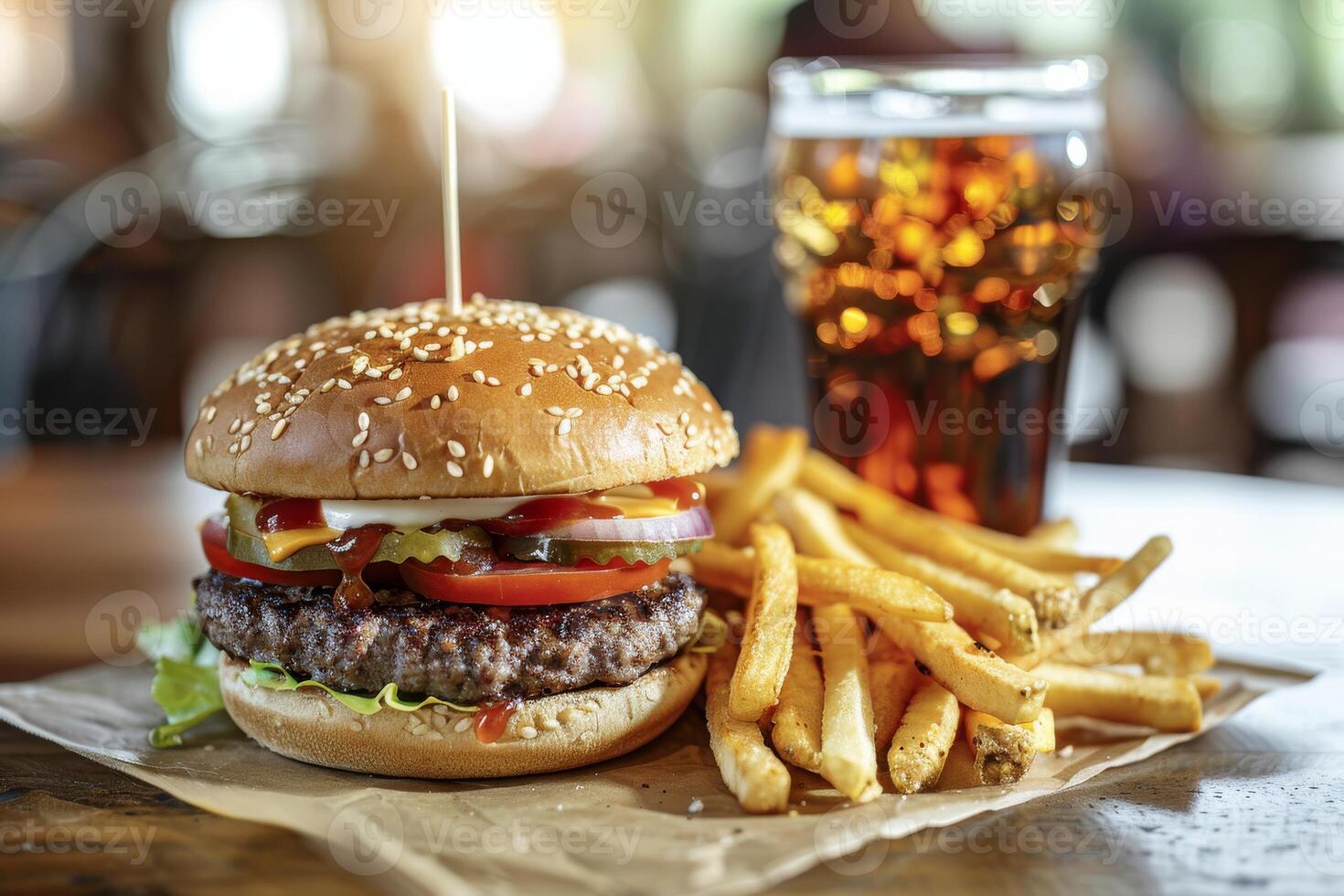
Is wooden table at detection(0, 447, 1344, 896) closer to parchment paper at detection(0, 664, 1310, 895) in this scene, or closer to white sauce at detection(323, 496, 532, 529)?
parchment paper at detection(0, 664, 1310, 895)

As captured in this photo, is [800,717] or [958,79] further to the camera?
[958,79]

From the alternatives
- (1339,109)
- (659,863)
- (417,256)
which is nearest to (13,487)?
(659,863)

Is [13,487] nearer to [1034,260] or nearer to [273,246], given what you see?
[1034,260]

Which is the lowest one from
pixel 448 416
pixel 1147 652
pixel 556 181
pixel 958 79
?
pixel 1147 652

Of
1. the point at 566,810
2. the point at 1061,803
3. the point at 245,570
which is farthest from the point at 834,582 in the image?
the point at 245,570

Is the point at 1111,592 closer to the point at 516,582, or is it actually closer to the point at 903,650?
the point at 903,650

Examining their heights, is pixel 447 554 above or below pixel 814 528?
above

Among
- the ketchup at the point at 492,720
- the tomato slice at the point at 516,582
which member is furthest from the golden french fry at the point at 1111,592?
the ketchup at the point at 492,720
